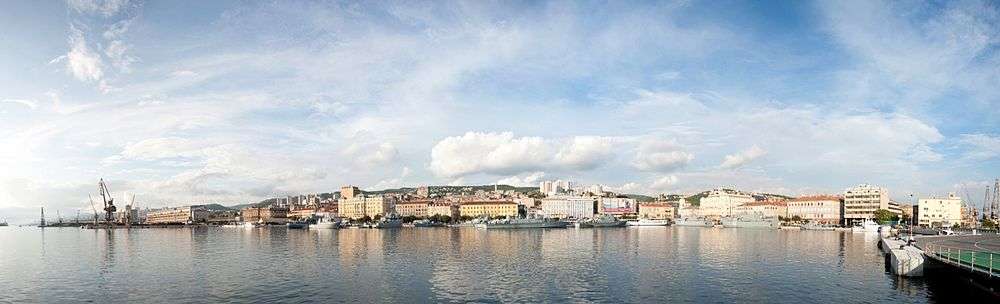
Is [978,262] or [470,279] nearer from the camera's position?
[978,262]

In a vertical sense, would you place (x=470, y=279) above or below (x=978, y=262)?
below

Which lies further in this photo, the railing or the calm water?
the calm water

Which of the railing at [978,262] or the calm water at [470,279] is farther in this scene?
the calm water at [470,279]

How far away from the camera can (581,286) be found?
4538 cm

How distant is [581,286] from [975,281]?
25.1 metres

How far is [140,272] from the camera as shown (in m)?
55.1

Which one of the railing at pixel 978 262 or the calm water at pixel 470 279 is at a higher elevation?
the railing at pixel 978 262

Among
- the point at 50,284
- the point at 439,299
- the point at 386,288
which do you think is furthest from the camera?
the point at 50,284

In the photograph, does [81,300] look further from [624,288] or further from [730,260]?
[730,260]

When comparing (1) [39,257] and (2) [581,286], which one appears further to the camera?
(1) [39,257]

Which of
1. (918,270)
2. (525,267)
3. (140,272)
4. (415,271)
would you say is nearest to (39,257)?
(140,272)

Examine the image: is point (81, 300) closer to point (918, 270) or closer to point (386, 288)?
point (386, 288)

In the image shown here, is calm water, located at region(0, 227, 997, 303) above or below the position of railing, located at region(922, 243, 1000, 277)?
below

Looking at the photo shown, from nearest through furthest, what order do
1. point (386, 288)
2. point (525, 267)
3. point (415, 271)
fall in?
point (386, 288) < point (415, 271) < point (525, 267)
